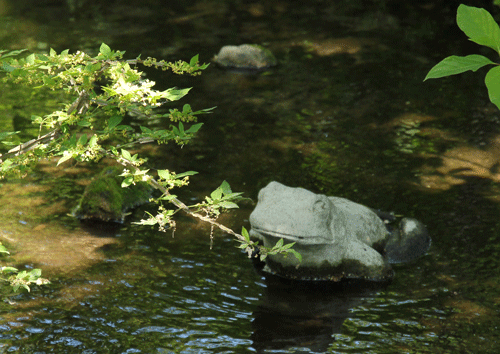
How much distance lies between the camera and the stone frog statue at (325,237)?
645 cm

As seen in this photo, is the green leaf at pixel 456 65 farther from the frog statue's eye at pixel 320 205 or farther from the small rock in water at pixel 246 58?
the small rock in water at pixel 246 58

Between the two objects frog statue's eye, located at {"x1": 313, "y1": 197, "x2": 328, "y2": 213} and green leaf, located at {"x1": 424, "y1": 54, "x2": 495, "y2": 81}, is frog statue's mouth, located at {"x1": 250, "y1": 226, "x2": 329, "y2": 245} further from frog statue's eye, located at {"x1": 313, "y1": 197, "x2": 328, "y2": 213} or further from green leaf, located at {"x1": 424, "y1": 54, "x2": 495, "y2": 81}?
green leaf, located at {"x1": 424, "y1": 54, "x2": 495, "y2": 81}

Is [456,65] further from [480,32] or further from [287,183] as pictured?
[287,183]

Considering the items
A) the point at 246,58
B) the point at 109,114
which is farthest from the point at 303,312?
the point at 246,58

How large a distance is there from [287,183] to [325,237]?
2.42 metres

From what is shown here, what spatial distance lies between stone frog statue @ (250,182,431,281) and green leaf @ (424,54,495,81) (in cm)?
485

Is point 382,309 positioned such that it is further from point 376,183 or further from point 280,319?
point 376,183

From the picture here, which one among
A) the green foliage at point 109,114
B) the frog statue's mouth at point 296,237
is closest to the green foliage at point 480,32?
the green foliage at point 109,114

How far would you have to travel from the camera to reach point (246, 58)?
13922mm

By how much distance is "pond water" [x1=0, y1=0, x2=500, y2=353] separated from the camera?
5.86 metres

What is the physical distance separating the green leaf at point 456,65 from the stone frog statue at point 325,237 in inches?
191

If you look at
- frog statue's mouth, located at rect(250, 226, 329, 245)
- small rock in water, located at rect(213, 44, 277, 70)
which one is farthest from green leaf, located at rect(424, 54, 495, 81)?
small rock in water, located at rect(213, 44, 277, 70)

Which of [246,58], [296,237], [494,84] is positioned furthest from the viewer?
[246,58]

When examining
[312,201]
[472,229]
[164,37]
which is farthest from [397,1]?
[312,201]
